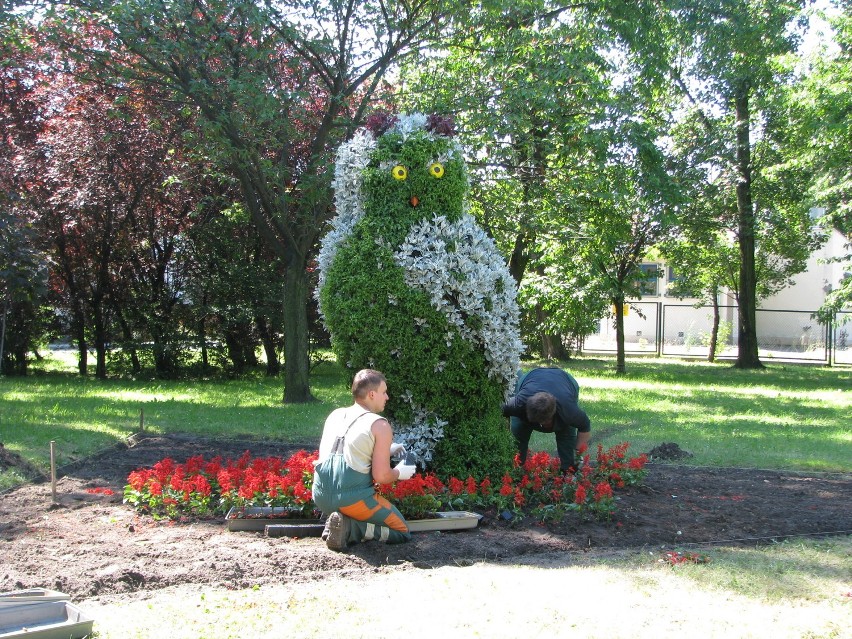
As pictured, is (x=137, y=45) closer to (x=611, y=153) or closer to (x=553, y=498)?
(x=611, y=153)

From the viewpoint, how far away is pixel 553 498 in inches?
231

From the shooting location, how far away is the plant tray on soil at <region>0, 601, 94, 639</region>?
10.5 feet

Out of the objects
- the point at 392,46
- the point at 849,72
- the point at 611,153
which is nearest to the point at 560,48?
the point at 611,153

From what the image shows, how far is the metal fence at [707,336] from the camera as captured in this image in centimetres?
3033

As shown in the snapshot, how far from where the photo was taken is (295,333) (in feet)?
41.1

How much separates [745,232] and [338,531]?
19691mm

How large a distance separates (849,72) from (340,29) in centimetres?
1056

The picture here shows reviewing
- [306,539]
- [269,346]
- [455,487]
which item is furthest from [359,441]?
[269,346]

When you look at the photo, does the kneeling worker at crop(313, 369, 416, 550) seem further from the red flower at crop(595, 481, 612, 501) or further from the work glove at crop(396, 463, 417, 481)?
the red flower at crop(595, 481, 612, 501)

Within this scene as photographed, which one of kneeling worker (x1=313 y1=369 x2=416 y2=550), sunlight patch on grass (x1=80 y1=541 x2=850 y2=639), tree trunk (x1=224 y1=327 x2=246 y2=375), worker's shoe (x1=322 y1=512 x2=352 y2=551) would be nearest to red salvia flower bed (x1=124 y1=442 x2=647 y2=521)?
kneeling worker (x1=313 y1=369 x2=416 y2=550)

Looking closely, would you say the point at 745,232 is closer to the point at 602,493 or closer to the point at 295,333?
the point at 295,333

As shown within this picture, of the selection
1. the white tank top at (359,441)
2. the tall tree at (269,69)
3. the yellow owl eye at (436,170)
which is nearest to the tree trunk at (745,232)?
the tall tree at (269,69)

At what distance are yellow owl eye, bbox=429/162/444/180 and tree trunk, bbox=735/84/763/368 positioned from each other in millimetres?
17669

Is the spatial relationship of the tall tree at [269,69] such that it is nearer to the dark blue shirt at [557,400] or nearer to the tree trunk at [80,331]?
the dark blue shirt at [557,400]
